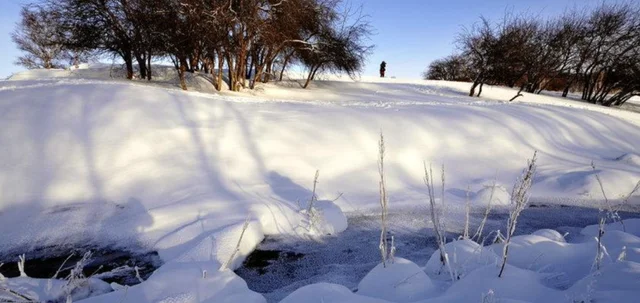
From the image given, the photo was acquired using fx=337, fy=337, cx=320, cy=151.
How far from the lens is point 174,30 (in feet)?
44.8

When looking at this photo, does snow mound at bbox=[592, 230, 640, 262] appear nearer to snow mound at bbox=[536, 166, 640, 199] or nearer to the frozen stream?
the frozen stream

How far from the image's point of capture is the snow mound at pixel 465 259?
77.5 inches

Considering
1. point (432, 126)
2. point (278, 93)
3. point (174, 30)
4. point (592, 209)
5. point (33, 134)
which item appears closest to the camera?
point (592, 209)

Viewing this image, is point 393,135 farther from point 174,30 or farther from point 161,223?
point 174,30

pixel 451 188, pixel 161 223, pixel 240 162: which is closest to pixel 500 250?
pixel 451 188

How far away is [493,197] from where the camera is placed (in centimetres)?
400

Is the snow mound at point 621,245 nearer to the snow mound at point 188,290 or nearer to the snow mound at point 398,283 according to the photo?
the snow mound at point 398,283

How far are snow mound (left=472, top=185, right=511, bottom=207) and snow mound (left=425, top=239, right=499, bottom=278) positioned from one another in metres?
1.90

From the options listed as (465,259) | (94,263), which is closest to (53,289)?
(94,263)

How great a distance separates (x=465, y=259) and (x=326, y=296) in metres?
0.96

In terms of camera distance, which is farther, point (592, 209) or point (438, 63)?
point (438, 63)

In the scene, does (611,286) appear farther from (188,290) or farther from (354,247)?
(188,290)

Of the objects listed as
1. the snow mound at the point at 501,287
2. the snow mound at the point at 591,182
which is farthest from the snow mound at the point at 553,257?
A: the snow mound at the point at 591,182

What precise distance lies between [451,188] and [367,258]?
2.18 meters
